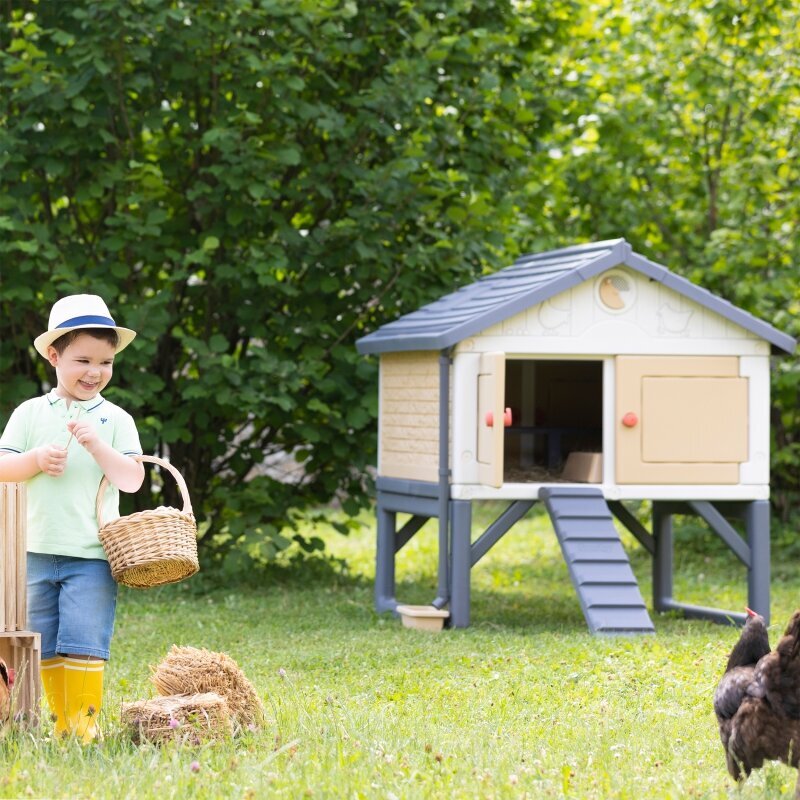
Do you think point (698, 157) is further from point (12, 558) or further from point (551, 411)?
point (12, 558)

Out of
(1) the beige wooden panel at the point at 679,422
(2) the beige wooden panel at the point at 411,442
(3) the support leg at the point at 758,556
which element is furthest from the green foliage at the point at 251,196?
(3) the support leg at the point at 758,556

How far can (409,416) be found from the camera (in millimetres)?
9305

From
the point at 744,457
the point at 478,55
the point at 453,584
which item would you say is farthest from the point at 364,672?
the point at 478,55

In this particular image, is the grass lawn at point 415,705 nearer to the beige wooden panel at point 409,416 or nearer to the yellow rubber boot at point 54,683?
the yellow rubber boot at point 54,683

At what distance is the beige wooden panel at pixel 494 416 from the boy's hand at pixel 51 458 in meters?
3.91

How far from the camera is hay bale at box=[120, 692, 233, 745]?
4.67 meters

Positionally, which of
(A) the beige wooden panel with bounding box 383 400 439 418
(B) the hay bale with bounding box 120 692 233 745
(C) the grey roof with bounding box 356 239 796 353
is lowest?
(B) the hay bale with bounding box 120 692 233 745

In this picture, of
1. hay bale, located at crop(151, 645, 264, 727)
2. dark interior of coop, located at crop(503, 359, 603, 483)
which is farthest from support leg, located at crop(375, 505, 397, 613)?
hay bale, located at crop(151, 645, 264, 727)

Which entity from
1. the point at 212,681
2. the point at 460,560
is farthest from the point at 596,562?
the point at 212,681

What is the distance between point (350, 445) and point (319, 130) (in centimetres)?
250

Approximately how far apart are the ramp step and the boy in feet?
12.3

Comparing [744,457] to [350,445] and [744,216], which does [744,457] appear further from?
[744,216]

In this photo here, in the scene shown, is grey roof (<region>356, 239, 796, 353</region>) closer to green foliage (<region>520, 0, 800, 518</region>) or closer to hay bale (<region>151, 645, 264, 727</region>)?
green foliage (<region>520, 0, 800, 518</region>)

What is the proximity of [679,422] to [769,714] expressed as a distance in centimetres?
444
